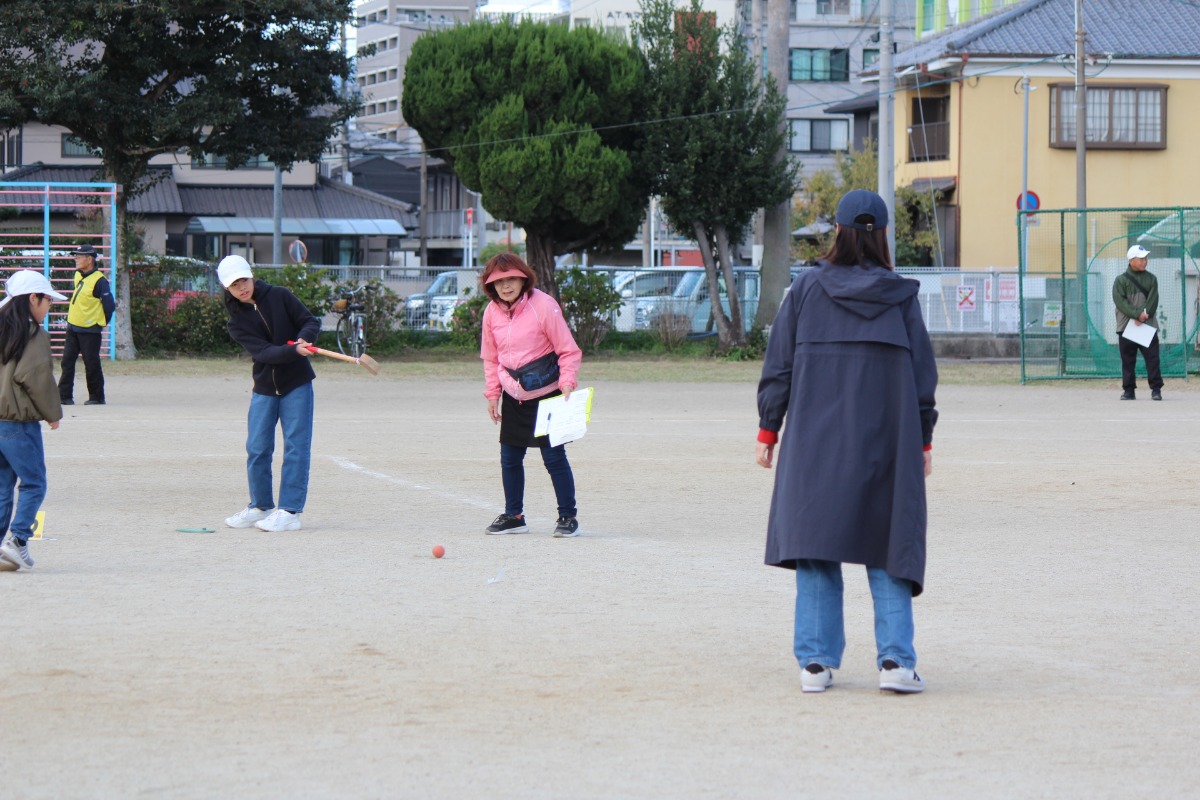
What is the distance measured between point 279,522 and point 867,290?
509cm

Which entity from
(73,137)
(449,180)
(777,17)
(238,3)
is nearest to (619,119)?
(777,17)

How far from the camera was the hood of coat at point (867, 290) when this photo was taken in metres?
5.74

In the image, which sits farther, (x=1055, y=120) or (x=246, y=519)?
(x=1055, y=120)

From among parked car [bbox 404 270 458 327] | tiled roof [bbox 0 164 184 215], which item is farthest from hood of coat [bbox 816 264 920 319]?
tiled roof [bbox 0 164 184 215]

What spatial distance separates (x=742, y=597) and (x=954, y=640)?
4.13 feet

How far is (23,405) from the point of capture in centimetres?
805

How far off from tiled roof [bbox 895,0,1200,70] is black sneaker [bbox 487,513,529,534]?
36.3 meters

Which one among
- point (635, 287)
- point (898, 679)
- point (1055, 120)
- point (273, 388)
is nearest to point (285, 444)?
point (273, 388)

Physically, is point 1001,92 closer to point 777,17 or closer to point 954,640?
point 777,17

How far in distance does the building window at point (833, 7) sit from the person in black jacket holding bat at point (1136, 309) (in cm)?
5359

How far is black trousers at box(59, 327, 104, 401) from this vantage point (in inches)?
719

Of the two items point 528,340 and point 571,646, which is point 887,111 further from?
point 571,646

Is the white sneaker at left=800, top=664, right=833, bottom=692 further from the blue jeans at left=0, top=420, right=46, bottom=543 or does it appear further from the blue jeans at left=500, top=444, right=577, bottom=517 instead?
the blue jeans at left=0, top=420, right=46, bottom=543

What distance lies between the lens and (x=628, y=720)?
538cm
